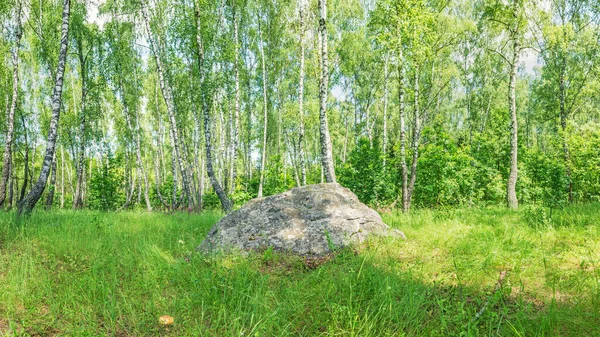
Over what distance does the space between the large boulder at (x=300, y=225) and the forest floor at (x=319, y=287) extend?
15.7 inches

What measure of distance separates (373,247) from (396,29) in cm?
969

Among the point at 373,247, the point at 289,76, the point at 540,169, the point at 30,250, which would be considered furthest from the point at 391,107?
the point at 30,250

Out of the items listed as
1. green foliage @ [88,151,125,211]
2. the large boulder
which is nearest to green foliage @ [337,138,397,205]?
the large boulder

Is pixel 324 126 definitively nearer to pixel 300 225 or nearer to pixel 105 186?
pixel 300 225

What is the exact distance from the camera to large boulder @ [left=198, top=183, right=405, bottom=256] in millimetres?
5070

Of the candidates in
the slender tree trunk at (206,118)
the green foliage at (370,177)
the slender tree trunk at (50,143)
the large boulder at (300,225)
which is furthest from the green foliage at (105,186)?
the large boulder at (300,225)

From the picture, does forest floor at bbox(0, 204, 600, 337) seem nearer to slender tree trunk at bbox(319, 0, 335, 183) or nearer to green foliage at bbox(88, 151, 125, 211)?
slender tree trunk at bbox(319, 0, 335, 183)

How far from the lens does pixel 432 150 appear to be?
13391mm

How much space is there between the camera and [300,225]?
5500mm

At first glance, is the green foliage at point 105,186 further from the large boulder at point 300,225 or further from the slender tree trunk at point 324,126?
the large boulder at point 300,225

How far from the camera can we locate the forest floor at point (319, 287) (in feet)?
9.07

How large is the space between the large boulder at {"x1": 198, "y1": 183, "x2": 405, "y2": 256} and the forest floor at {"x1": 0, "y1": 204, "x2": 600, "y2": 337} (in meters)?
0.40

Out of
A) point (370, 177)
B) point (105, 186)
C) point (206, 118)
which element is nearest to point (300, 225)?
point (206, 118)

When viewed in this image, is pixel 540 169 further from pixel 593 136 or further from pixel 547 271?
pixel 547 271
